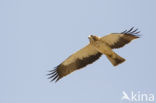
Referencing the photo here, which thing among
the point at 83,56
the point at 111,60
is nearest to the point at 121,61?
the point at 111,60

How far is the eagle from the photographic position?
758 inches

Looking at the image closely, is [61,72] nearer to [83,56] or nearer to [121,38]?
[83,56]

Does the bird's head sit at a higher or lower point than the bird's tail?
higher

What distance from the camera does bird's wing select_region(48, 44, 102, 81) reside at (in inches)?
795

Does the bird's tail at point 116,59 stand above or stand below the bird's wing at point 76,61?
below

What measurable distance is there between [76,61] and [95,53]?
0.76 m

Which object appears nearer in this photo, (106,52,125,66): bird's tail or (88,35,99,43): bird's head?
(106,52,125,66): bird's tail

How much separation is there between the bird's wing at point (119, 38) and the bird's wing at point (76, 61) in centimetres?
68

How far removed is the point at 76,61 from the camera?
20406 mm

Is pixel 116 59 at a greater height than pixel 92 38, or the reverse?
pixel 92 38

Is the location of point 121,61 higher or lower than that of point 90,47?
lower

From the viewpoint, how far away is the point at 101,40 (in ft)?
64.0

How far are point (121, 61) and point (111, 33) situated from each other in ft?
3.42

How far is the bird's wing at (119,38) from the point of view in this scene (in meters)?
19.2
